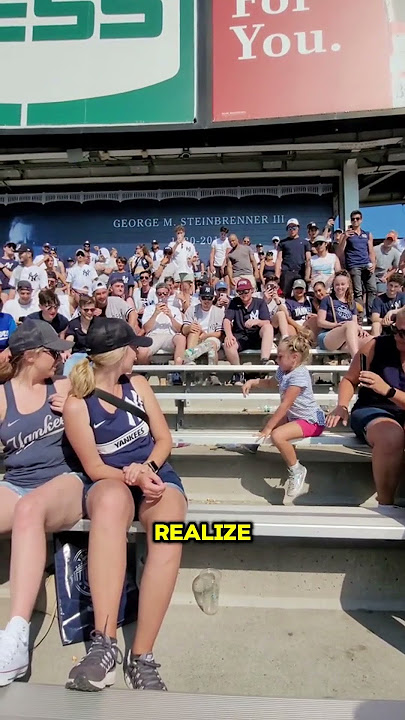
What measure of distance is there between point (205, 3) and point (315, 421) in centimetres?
924

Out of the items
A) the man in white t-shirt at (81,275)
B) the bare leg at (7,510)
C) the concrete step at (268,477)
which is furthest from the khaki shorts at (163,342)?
the man in white t-shirt at (81,275)

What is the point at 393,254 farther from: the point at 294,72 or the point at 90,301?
the point at 90,301

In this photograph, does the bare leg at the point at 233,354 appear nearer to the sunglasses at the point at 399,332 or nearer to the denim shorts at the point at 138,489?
the sunglasses at the point at 399,332

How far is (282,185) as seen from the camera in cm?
1240

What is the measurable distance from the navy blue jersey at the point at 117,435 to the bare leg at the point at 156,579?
10.5 inches

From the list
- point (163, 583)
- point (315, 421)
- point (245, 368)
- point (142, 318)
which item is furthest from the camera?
point (142, 318)

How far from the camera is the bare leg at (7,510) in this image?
2.03 metres

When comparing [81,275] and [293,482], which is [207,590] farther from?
[81,275]

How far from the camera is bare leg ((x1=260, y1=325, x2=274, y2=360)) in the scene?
5.08m

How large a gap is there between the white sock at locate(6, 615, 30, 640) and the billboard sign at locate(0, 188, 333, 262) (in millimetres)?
11586

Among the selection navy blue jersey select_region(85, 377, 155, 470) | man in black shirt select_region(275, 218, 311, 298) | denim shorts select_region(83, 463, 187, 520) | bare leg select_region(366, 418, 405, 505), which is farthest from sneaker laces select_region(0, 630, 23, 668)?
man in black shirt select_region(275, 218, 311, 298)

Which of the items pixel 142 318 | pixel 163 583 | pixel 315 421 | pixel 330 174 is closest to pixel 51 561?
pixel 163 583

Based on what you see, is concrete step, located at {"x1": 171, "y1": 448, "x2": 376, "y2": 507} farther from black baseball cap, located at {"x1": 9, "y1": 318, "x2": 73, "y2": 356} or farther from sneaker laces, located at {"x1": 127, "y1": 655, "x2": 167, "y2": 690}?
sneaker laces, located at {"x1": 127, "y1": 655, "x2": 167, "y2": 690}

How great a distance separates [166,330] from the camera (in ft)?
18.8
